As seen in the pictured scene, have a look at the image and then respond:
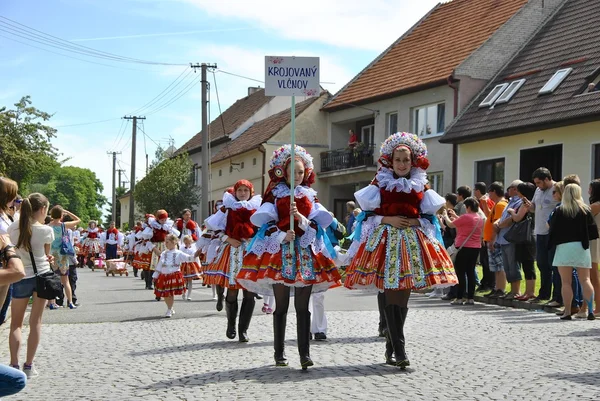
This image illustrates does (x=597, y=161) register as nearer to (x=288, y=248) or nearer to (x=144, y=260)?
(x=144, y=260)

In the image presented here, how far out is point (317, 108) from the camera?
147 ft

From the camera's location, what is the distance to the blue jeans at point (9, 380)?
4270 mm

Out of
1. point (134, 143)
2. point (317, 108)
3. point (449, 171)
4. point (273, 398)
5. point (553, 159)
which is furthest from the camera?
point (134, 143)

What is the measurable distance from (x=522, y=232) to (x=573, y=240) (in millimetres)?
2472

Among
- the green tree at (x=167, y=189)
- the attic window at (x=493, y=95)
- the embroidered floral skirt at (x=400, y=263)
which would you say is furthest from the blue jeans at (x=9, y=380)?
the green tree at (x=167, y=189)

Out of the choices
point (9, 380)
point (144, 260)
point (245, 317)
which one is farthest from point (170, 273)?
point (9, 380)

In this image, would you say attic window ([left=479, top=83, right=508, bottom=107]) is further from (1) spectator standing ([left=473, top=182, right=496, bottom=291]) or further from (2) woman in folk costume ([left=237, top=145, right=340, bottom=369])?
(2) woman in folk costume ([left=237, top=145, right=340, bottom=369])

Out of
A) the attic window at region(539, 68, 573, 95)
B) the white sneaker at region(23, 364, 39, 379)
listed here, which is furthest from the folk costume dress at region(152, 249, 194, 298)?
the attic window at region(539, 68, 573, 95)

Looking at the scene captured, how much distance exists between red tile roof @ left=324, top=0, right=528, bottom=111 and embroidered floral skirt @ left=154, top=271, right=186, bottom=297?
20153mm

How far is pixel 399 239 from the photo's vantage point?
8883 mm

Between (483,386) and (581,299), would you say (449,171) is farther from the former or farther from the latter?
(483,386)

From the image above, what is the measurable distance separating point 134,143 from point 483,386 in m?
54.7

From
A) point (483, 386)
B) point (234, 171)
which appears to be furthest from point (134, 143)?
point (483, 386)

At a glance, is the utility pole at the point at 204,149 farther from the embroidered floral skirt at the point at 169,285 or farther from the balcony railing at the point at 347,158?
the embroidered floral skirt at the point at 169,285
